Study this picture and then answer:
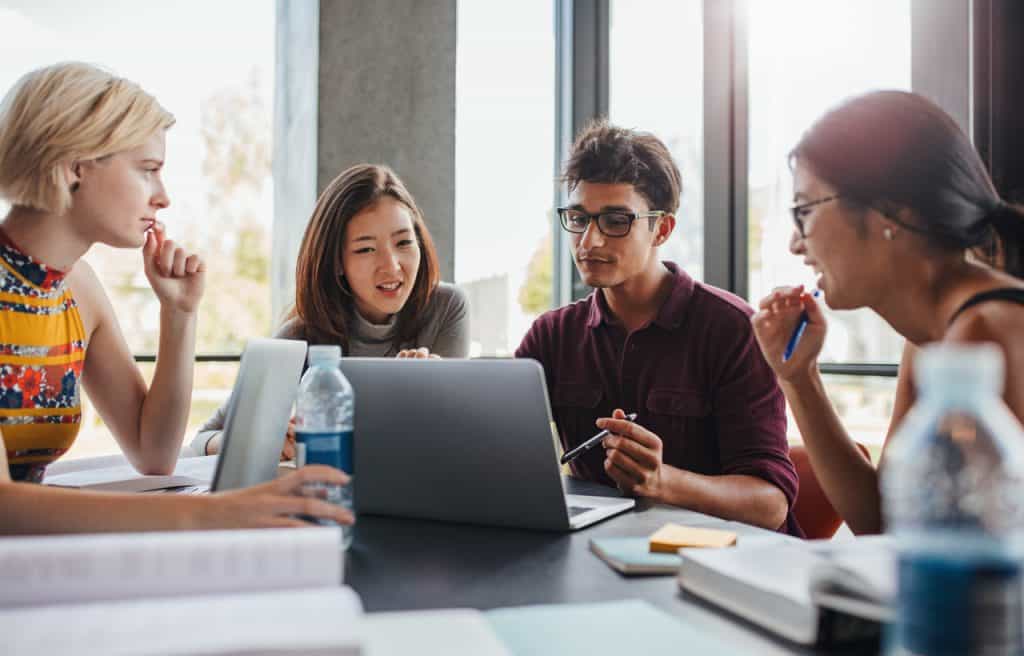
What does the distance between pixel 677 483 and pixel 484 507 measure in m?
0.38

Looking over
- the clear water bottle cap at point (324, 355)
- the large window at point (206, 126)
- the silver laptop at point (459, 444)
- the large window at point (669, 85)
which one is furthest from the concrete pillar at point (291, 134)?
the clear water bottle cap at point (324, 355)

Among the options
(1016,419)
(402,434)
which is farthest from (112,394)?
(1016,419)

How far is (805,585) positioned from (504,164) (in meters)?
3.29

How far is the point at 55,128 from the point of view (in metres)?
1.41

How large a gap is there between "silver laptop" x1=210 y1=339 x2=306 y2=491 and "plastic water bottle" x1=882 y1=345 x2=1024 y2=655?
2.46ft

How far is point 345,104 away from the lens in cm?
360

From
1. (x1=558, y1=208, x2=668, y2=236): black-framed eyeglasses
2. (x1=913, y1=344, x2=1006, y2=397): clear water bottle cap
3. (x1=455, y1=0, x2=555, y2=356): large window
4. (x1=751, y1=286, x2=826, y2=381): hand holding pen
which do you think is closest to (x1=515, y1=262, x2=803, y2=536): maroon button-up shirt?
(x1=558, y1=208, x2=668, y2=236): black-framed eyeglasses

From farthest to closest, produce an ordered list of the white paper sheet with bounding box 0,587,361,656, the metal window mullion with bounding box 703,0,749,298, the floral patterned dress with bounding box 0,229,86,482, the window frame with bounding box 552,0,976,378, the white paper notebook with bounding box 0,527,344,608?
the metal window mullion with bounding box 703,0,749,298
the window frame with bounding box 552,0,976,378
the floral patterned dress with bounding box 0,229,86,482
the white paper notebook with bounding box 0,527,344,608
the white paper sheet with bounding box 0,587,361,656

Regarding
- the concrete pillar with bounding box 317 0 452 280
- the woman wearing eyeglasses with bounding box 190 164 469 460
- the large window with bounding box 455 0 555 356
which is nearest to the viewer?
the woman wearing eyeglasses with bounding box 190 164 469 460

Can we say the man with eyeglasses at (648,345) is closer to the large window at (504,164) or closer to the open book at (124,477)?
the open book at (124,477)

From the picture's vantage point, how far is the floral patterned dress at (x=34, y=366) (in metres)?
1.45

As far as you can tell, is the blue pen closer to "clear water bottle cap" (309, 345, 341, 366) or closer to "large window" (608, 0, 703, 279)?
"clear water bottle cap" (309, 345, 341, 366)

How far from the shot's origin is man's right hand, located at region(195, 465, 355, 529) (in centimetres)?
89

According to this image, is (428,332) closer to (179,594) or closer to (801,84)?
(801,84)
